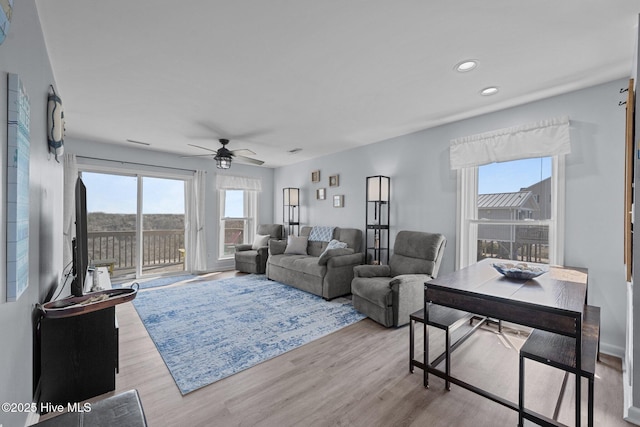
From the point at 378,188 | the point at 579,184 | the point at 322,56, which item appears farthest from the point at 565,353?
the point at 378,188

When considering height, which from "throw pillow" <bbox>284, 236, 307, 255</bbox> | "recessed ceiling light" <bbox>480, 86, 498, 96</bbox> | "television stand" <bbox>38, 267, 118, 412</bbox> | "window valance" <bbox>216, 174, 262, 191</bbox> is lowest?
"television stand" <bbox>38, 267, 118, 412</bbox>

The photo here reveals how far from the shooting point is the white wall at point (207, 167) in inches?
179

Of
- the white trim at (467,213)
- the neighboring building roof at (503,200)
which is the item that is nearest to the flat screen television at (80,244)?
the white trim at (467,213)

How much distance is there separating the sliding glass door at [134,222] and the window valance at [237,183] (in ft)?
2.53

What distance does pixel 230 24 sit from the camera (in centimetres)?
175

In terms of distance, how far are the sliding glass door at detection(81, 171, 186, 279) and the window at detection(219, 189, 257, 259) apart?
2.70 feet

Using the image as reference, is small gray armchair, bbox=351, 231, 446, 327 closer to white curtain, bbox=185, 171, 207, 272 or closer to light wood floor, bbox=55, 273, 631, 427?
light wood floor, bbox=55, 273, 631, 427

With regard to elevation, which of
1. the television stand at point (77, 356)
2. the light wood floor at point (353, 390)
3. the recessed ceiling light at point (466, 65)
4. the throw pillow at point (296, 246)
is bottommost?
the light wood floor at point (353, 390)

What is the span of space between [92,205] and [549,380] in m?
6.50

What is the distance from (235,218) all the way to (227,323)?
3.60 m

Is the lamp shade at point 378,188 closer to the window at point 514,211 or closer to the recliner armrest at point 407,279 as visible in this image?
the window at point 514,211

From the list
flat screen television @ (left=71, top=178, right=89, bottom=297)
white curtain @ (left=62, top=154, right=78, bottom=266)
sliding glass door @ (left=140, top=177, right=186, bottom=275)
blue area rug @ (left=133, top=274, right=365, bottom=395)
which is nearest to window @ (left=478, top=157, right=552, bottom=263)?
blue area rug @ (left=133, top=274, right=365, bottom=395)

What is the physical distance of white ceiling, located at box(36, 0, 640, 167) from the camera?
163cm

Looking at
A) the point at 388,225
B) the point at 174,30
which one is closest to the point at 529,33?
the point at 174,30
